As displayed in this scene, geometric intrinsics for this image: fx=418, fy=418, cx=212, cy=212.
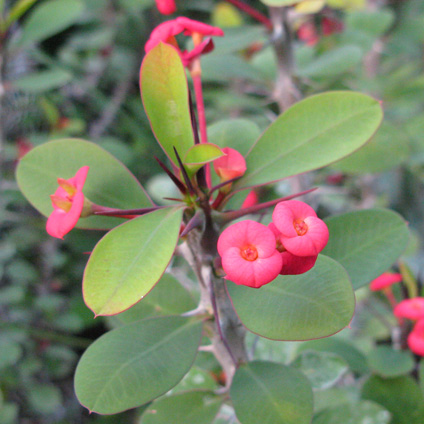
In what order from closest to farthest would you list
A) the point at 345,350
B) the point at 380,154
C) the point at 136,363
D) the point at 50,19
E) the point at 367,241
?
the point at 136,363
the point at 367,241
the point at 345,350
the point at 380,154
the point at 50,19

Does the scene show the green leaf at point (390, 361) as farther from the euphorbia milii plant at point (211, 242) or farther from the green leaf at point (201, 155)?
the green leaf at point (201, 155)

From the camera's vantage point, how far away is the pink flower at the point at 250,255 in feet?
1.27

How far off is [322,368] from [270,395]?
27cm

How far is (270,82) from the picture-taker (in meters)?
1.15

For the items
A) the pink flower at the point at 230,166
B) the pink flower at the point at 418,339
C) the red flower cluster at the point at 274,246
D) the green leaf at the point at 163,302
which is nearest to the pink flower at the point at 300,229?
the red flower cluster at the point at 274,246

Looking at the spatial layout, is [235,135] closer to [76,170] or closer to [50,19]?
[76,170]

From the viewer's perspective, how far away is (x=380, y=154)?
108 centimetres

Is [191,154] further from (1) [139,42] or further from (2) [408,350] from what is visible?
(1) [139,42]

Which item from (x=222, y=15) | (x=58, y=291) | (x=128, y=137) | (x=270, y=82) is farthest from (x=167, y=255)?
(x=128, y=137)

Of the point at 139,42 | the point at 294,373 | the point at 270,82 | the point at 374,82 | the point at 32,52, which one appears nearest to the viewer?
the point at 294,373

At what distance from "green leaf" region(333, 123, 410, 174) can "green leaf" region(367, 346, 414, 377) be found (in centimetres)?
44

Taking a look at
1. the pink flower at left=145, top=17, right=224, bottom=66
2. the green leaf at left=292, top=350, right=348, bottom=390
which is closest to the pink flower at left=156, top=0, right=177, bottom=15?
the pink flower at left=145, top=17, right=224, bottom=66

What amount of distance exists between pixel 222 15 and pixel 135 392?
1.57 m

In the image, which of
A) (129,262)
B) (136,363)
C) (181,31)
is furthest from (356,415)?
(181,31)
